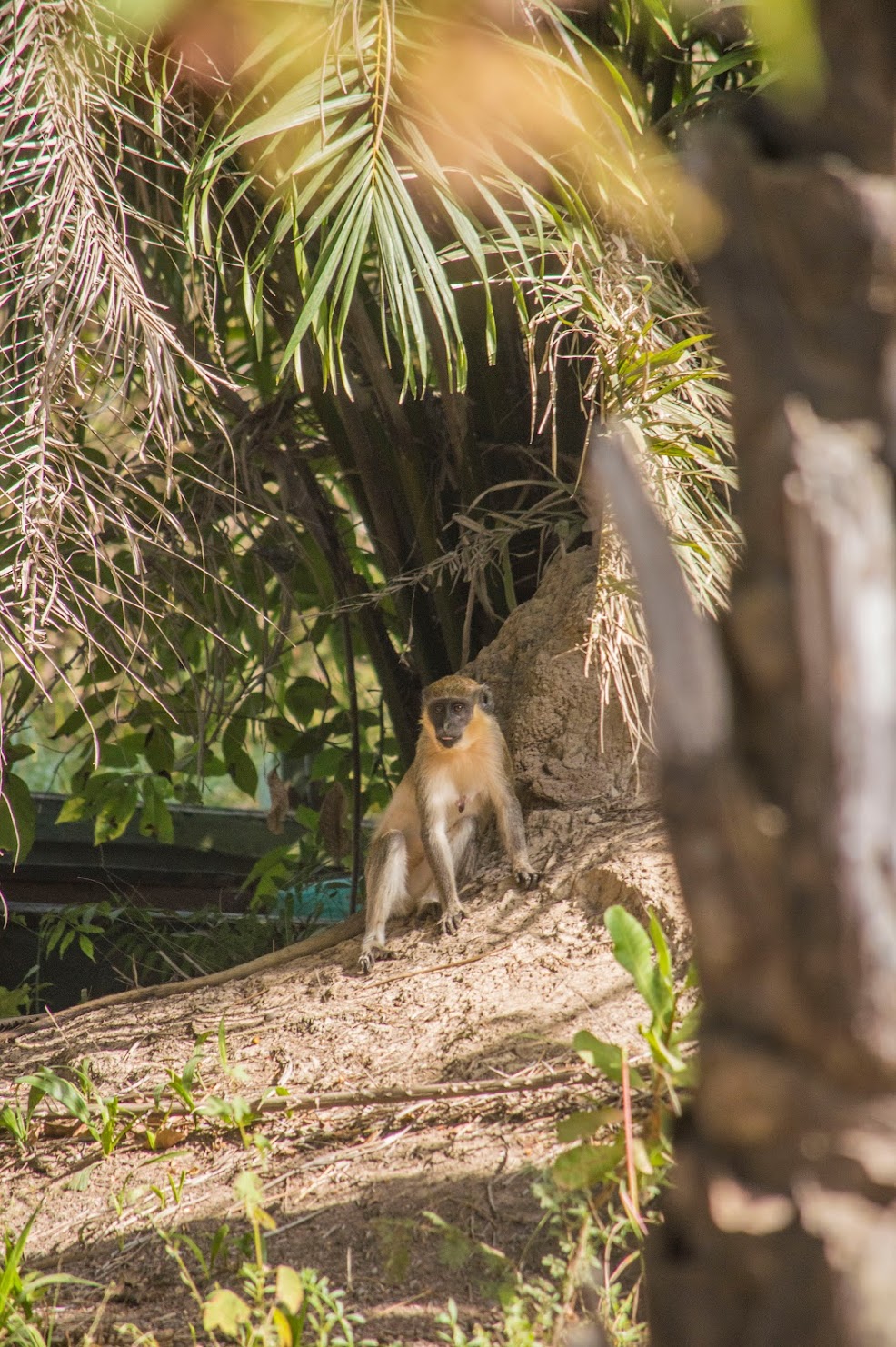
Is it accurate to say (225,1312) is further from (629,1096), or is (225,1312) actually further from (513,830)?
(513,830)

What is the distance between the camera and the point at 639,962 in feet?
8.47

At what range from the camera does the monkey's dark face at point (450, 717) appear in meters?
5.17

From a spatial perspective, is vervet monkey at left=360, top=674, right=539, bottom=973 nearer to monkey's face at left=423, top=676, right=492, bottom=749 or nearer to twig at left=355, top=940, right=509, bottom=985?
monkey's face at left=423, top=676, right=492, bottom=749

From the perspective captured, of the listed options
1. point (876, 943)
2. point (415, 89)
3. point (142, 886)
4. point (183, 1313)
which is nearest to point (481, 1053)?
point (183, 1313)

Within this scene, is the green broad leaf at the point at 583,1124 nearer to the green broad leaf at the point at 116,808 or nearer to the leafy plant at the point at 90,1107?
the leafy plant at the point at 90,1107

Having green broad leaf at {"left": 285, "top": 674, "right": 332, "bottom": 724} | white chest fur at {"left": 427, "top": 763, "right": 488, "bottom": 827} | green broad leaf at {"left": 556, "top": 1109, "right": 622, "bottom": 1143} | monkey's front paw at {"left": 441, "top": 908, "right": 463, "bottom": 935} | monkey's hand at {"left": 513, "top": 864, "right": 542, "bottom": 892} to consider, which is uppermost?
green broad leaf at {"left": 285, "top": 674, "right": 332, "bottom": 724}

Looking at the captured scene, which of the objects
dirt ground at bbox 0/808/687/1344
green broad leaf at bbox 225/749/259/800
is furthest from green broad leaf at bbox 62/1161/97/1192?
green broad leaf at bbox 225/749/259/800

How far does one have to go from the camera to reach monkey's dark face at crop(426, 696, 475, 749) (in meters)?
5.17

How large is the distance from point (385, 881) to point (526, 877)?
870 millimetres

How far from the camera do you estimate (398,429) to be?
5.29 meters

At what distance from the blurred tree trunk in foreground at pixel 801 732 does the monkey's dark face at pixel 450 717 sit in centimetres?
362

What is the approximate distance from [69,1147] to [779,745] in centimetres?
317

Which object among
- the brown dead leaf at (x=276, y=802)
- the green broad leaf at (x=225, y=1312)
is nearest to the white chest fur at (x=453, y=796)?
the brown dead leaf at (x=276, y=802)

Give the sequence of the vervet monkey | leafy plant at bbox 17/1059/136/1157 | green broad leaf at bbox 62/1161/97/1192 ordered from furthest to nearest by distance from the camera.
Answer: the vervet monkey
leafy plant at bbox 17/1059/136/1157
green broad leaf at bbox 62/1161/97/1192
